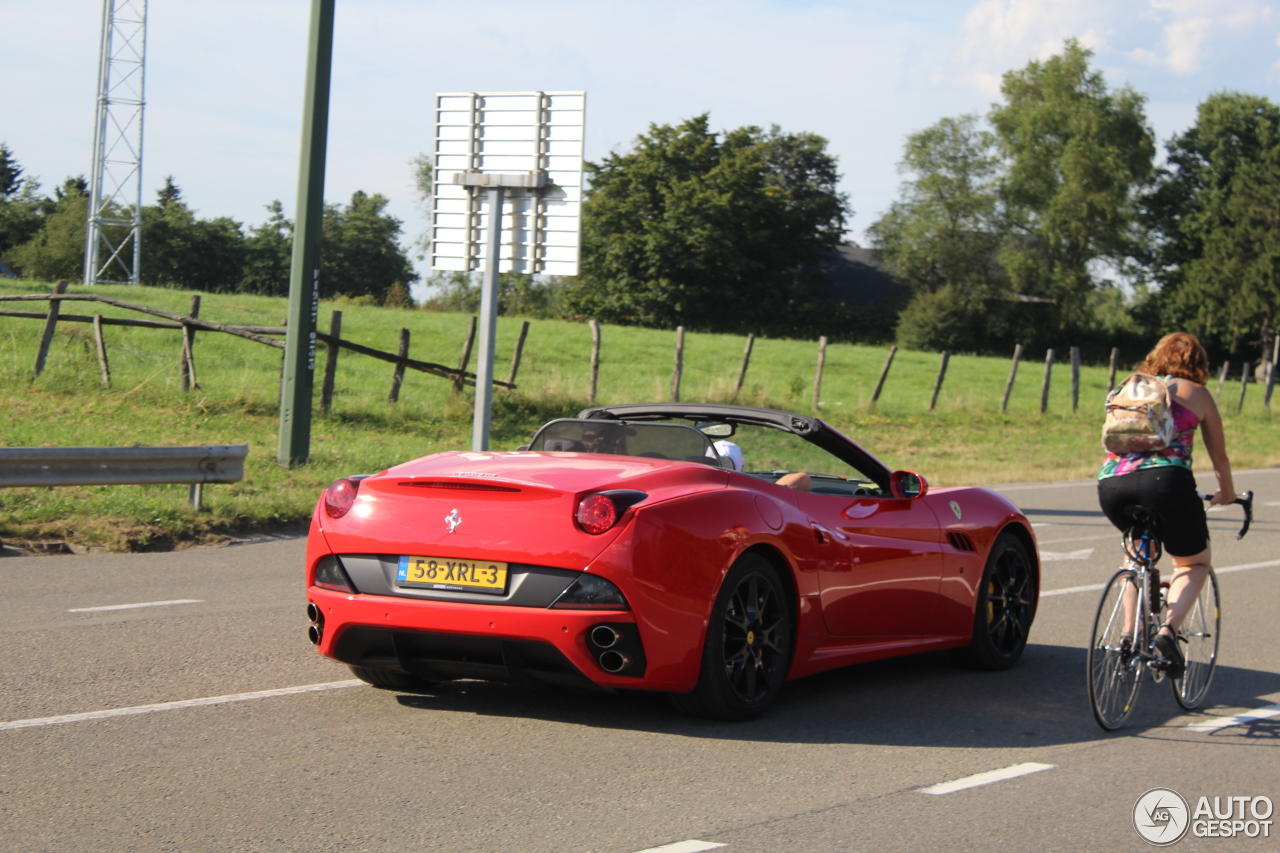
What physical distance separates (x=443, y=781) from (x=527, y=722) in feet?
3.17

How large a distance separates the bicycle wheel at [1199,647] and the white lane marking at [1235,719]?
0.17 meters

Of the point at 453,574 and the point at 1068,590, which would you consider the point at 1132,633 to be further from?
the point at 1068,590

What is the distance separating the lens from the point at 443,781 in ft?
15.5

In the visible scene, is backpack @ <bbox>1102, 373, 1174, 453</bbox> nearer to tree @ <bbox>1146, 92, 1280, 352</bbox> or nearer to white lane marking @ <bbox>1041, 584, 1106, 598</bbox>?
white lane marking @ <bbox>1041, 584, 1106, 598</bbox>

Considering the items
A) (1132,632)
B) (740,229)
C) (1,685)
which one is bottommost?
(1,685)

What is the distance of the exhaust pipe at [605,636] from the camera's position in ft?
16.9

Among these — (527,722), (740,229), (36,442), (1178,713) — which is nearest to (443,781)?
(527,722)

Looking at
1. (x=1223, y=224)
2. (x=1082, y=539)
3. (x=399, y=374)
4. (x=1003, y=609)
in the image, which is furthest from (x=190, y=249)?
(x=1003, y=609)

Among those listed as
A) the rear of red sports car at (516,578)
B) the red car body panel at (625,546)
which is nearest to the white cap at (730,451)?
the red car body panel at (625,546)

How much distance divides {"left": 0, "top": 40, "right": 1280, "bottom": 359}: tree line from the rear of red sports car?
6792 cm

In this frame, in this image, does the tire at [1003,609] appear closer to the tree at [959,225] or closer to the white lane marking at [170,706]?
the white lane marking at [170,706]

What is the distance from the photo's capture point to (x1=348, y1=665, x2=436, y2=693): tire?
6.14 m

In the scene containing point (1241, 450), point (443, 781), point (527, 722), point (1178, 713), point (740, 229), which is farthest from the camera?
point (740, 229)

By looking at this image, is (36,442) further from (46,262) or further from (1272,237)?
(1272,237)
